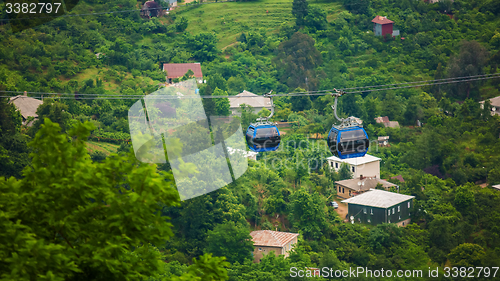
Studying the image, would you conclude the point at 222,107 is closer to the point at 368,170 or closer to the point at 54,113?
the point at 368,170

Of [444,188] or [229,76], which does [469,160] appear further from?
[229,76]

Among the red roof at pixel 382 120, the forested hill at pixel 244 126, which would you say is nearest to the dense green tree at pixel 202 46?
the forested hill at pixel 244 126

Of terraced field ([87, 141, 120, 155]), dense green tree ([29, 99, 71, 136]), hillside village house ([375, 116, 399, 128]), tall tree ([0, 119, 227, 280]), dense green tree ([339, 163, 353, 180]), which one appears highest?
tall tree ([0, 119, 227, 280])

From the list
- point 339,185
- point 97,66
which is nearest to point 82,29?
point 97,66

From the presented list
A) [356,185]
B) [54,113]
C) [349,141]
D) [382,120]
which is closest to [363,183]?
[356,185]

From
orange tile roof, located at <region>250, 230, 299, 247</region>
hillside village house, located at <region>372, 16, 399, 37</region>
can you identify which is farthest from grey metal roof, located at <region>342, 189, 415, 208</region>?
hillside village house, located at <region>372, 16, 399, 37</region>

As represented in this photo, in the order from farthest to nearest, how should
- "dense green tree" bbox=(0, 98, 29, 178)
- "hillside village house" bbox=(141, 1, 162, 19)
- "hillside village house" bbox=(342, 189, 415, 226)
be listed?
"hillside village house" bbox=(141, 1, 162, 19) < "hillside village house" bbox=(342, 189, 415, 226) < "dense green tree" bbox=(0, 98, 29, 178)

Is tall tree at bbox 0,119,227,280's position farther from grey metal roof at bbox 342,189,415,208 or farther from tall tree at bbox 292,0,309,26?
tall tree at bbox 292,0,309,26
